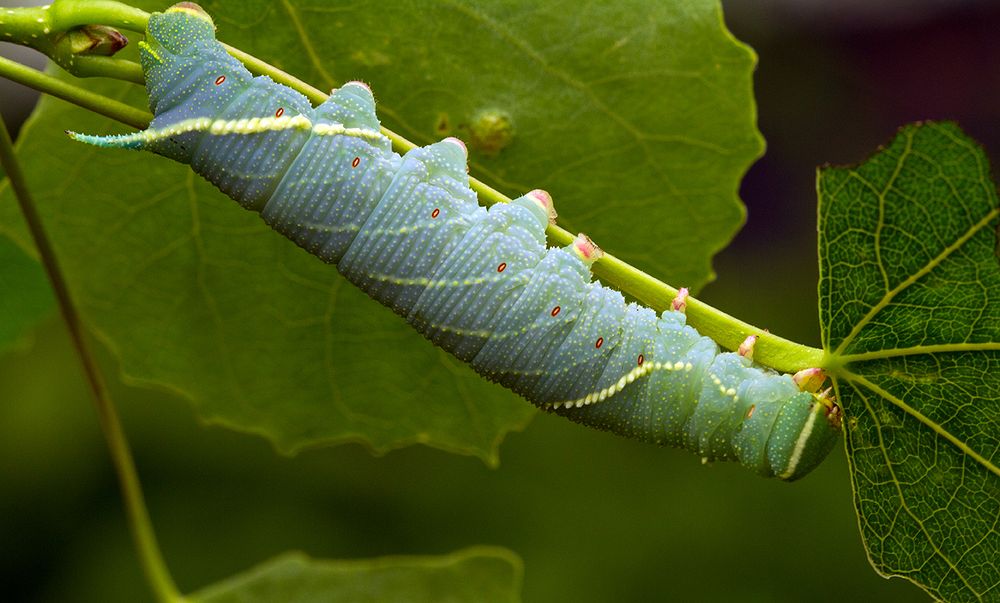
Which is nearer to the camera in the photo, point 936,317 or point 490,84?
point 936,317

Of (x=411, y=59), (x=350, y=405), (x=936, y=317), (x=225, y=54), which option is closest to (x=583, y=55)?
(x=411, y=59)

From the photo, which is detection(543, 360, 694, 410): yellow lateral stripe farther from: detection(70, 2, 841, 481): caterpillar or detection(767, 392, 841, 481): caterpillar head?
detection(767, 392, 841, 481): caterpillar head

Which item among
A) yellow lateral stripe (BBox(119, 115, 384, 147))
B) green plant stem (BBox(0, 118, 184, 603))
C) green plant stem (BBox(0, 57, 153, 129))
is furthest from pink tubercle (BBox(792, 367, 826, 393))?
green plant stem (BBox(0, 118, 184, 603))

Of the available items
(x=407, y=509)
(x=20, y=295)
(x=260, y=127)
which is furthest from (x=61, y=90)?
(x=407, y=509)

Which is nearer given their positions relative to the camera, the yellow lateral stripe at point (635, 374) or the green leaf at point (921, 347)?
the green leaf at point (921, 347)

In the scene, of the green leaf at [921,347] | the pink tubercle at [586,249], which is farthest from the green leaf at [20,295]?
the green leaf at [921,347]

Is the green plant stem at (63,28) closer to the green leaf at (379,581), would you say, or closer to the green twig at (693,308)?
the green twig at (693,308)

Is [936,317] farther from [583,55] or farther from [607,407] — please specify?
[583,55]
